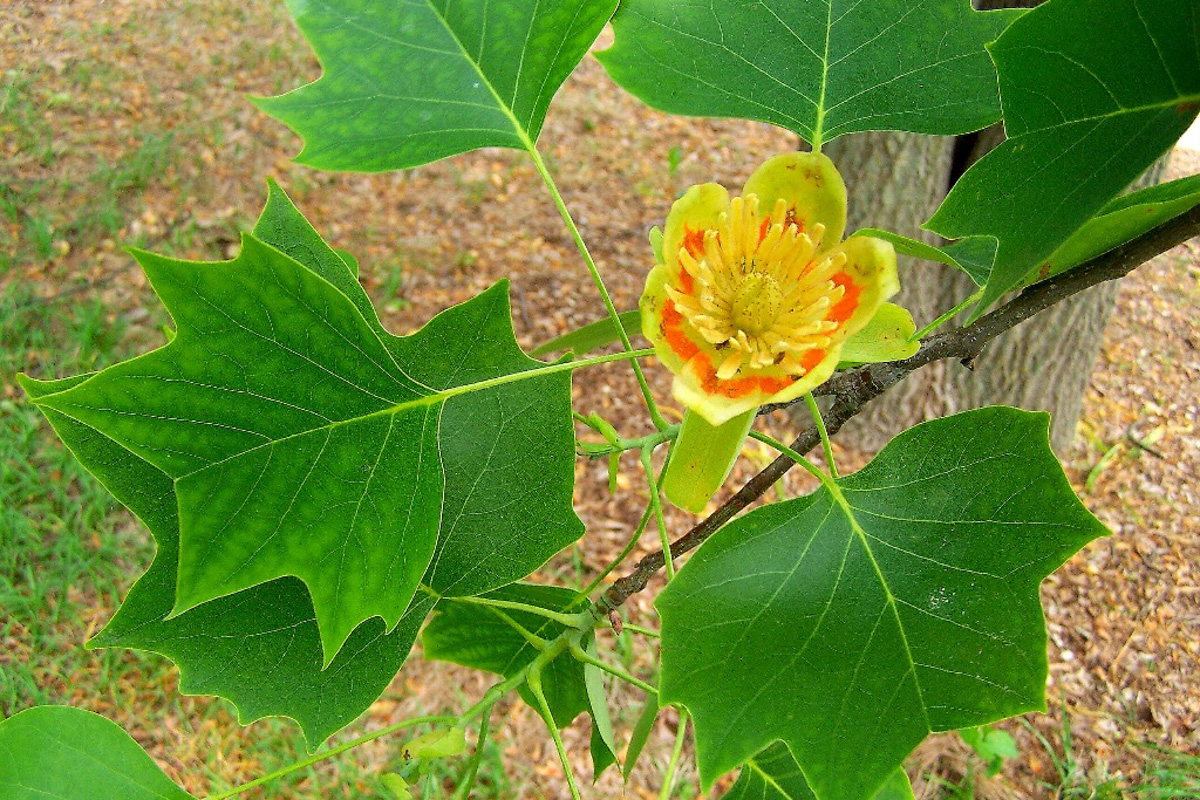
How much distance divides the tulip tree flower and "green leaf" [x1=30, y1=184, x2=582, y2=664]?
124mm

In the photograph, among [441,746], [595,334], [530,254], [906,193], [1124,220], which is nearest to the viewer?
[1124,220]

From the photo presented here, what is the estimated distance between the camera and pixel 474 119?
91 cm

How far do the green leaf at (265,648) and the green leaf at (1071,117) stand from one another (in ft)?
1.98

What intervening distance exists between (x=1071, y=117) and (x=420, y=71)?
57 centimetres

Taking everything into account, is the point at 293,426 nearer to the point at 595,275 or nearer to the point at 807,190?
the point at 595,275

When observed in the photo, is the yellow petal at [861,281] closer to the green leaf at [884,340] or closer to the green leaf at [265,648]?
the green leaf at [884,340]

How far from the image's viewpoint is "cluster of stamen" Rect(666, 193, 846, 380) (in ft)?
2.34

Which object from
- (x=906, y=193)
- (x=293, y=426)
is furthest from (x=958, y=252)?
(x=906, y=193)

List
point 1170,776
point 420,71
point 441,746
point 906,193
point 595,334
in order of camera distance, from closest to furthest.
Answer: point 441,746 → point 420,71 → point 595,334 → point 1170,776 → point 906,193

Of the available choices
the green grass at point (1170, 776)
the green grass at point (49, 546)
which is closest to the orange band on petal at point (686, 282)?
the green grass at point (1170, 776)

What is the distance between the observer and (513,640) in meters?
1.05

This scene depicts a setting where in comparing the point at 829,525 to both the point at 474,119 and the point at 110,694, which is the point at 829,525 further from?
the point at 110,694

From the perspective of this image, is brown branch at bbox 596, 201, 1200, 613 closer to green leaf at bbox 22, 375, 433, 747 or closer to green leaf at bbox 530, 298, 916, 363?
green leaf at bbox 530, 298, 916, 363

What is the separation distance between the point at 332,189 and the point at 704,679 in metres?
3.31
